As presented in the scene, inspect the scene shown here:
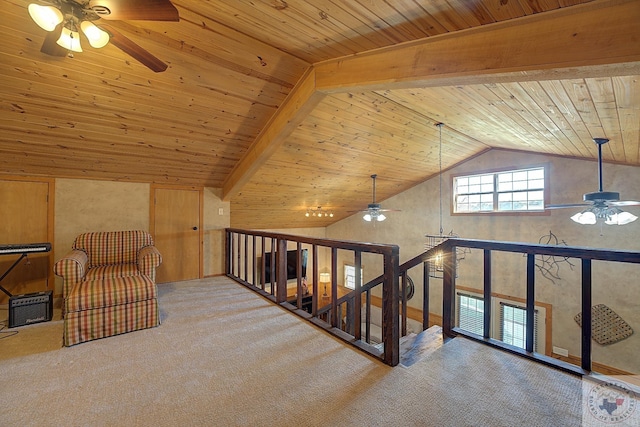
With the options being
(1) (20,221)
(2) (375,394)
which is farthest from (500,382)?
(1) (20,221)

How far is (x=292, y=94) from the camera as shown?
3.21m

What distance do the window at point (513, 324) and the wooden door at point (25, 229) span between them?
7.80 metres

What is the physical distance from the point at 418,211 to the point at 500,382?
218 inches

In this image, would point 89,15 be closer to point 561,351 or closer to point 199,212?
point 199,212

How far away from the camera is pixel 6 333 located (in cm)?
263

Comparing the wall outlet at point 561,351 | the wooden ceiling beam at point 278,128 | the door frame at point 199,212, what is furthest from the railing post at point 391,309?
the wall outlet at point 561,351

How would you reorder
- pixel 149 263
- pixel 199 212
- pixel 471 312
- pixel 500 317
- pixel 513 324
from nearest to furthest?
pixel 149 263
pixel 199 212
pixel 513 324
pixel 500 317
pixel 471 312

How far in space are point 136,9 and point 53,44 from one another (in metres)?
0.75

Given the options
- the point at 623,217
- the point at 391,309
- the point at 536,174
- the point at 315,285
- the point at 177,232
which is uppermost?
the point at 536,174

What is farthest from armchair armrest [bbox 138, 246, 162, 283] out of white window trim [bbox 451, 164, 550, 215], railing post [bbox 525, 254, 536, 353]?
white window trim [bbox 451, 164, 550, 215]

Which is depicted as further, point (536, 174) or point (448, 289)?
point (536, 174)

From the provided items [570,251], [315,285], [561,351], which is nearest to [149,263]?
[315,285]

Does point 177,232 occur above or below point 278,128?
→ below

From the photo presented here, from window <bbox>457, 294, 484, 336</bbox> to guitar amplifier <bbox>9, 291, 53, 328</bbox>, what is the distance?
7033 mm
